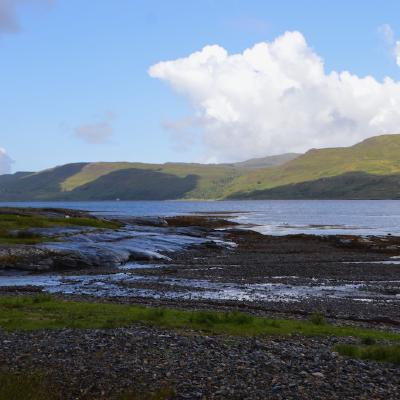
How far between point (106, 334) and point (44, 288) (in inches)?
874

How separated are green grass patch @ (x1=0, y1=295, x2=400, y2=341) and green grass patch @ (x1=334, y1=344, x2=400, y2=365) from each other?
3564 mm

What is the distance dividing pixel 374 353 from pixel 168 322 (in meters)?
8.80

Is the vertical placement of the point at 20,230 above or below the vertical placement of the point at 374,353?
above

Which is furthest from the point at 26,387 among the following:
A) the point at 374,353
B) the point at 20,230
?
the point at 20,230

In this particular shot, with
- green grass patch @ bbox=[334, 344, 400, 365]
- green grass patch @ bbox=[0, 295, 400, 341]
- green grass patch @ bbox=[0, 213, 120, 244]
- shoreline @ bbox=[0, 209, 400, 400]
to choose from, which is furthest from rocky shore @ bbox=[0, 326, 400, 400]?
green grass patch @ bbox=[0, 213, 120, 244]

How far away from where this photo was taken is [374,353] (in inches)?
721

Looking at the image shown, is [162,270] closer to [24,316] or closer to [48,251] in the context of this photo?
[48,251]

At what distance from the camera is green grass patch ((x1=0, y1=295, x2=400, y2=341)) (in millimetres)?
22453

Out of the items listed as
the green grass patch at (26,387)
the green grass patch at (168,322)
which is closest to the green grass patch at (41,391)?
the green grass patch at (26,387)

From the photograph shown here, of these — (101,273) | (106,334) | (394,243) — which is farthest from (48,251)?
(394,243)

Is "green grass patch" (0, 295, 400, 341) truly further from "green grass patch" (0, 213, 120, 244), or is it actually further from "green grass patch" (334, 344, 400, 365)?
"green grass patch" (0, 213, 120, 244)

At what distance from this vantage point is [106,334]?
816 inches

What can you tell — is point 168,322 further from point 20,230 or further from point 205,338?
point 20,230

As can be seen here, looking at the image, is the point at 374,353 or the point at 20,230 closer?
the point at 374,353
